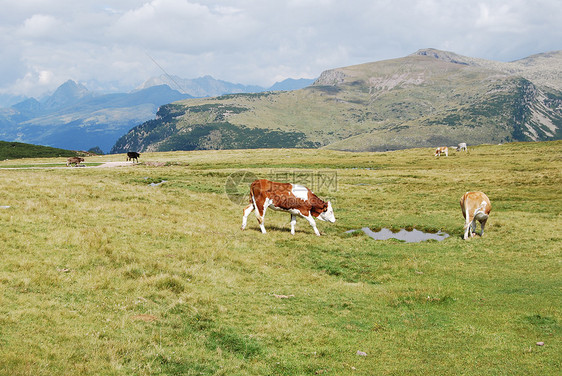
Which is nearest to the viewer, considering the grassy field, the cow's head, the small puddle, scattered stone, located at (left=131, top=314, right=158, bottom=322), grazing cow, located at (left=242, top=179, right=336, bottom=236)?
the grassy field

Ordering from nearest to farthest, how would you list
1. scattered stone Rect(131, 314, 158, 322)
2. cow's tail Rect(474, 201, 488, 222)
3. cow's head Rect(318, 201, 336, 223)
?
scattered stone Rect(131, 314, 158, 322) < cow's tail Rect(474, 201, 488, 222) < cow's head Rect(318, 201, 336, 223)

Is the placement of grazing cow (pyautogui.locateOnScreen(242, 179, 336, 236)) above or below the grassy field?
above

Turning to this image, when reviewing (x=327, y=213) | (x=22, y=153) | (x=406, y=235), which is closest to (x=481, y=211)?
(x=406, y=235)

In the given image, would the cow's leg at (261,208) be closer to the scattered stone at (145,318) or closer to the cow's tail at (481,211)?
the scattered stone at (145,318)

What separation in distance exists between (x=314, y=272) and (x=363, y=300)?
3.90 metres

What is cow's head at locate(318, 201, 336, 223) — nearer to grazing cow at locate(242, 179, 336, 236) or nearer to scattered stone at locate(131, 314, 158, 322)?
grazing cow at locate(242, 179, 336, 236)

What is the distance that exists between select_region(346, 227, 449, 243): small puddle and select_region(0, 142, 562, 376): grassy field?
1062 millimetres

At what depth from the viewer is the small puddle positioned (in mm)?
26750

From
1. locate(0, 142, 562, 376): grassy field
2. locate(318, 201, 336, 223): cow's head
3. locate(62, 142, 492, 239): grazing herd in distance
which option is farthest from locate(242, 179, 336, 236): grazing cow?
locate(0, 142, 562, 376): grassy field

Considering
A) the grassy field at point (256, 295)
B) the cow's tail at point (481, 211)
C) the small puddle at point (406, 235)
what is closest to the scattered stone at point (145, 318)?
the grassy field at point (256, 295)

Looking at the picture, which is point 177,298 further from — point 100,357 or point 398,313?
point 398,313

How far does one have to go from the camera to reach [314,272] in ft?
61.1

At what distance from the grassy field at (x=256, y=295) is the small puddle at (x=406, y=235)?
1062mm

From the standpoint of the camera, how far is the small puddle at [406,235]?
26.8 meters
